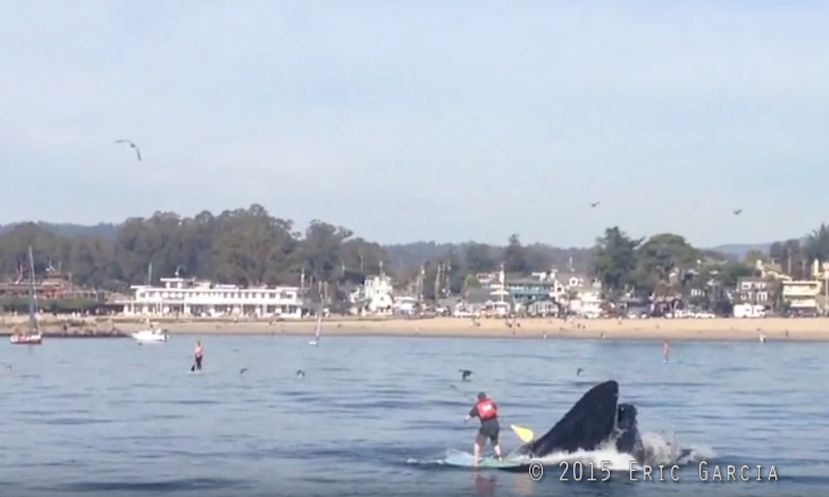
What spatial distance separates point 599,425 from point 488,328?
114 m

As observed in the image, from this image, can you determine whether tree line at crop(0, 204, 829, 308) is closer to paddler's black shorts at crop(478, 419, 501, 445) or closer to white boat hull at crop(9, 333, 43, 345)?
white boat hull at crop(9, 333, 43, 345)

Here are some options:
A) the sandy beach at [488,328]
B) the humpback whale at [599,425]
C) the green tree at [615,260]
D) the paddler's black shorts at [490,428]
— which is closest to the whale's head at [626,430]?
the humpback whale at [599,425]

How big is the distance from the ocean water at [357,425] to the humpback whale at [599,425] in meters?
0.29

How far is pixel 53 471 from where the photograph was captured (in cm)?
2538

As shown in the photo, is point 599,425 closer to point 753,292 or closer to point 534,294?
point 753,292

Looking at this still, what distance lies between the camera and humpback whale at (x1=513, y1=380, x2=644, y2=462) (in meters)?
24.2

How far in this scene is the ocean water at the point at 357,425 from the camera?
23766mm

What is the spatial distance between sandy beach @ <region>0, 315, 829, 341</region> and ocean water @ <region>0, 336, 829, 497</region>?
176 ft

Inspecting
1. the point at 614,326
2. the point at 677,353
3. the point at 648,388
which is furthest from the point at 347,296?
the point at 648,388

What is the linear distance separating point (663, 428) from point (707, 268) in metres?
134

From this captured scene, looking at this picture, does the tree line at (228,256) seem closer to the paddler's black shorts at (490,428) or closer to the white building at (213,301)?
the white building at (213,301)

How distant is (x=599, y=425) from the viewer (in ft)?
79.6

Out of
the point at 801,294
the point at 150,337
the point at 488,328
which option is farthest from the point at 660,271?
the point at 150,337

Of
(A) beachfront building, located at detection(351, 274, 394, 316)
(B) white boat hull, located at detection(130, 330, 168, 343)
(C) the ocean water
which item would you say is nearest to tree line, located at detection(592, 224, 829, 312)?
(A) beachfront building, located at detection(351, 274, 394, 316)
